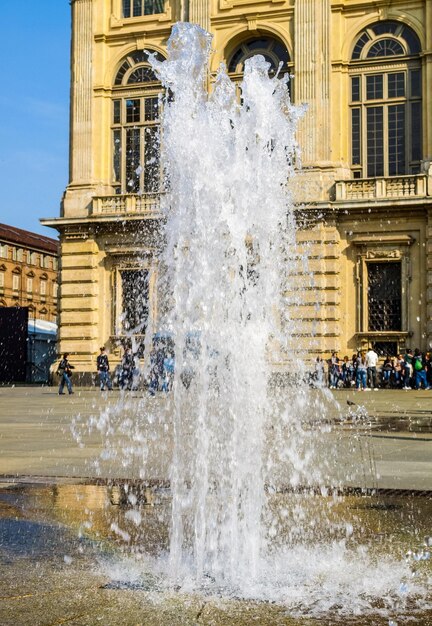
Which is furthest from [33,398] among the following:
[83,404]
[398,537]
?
[398,537]

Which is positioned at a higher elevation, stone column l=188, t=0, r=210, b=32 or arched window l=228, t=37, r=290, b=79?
stone column l=188, t=0, r=210, b=32

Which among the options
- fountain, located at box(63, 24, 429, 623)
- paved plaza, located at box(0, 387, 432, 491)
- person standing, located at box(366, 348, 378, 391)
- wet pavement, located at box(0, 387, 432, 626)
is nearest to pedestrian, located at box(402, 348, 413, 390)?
person standing, located at box(366, 348, 378, 391)

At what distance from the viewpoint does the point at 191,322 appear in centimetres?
727

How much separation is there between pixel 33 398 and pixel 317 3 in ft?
55.8

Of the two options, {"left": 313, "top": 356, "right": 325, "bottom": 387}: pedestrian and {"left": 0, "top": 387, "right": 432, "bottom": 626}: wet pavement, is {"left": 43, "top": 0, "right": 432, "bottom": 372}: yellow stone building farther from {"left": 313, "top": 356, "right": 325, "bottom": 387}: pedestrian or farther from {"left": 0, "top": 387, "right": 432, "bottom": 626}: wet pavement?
{"left": 0, "top": 387, "right": 432, "bottom": 626}: wet pavement

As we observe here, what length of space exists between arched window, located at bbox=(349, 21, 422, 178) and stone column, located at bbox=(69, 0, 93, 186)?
993cm

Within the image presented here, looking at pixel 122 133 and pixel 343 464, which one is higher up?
pixel 122 133

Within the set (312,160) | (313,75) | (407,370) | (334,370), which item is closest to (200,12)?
(313,75)

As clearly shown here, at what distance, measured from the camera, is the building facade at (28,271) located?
74.7 meters

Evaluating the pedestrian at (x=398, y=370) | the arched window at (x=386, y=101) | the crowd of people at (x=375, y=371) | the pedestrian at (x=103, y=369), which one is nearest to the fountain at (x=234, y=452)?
the pedestrian at (x=103, y=369)

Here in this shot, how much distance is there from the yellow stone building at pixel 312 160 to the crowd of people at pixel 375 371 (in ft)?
2.55

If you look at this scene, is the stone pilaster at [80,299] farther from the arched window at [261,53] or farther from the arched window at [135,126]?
the arched window at [261,53]

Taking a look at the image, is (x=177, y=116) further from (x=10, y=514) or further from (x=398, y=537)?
(x=398, y=537)

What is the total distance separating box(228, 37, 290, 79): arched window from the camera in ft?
105
